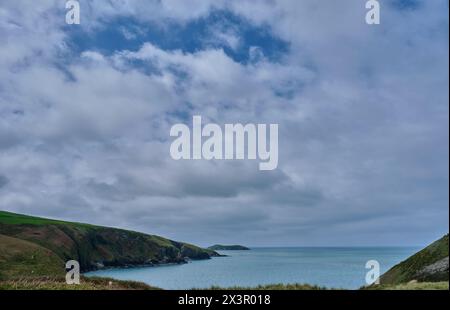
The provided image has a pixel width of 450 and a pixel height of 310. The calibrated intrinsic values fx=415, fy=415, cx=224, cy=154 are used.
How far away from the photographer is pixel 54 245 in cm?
12119

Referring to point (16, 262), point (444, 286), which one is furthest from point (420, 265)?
point (16, 262)

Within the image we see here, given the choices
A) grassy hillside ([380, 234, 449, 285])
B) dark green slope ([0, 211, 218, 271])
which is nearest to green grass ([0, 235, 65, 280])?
dark green slope ([0, 211, 218, 271])

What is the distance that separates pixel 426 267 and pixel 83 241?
141 meters

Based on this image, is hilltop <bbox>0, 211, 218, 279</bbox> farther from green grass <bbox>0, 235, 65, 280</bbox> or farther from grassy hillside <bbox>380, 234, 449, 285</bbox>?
grassy hillside <bbox>380, 234, 449, 285</bbox>

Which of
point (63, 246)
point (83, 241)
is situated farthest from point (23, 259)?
point (83, 241)

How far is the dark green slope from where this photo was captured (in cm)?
12057

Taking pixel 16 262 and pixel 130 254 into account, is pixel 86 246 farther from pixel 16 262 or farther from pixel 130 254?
pixel 16 262

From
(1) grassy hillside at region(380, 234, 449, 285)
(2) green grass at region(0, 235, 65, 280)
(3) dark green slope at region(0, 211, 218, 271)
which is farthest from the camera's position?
(3) dark green slope at region(0, 211, 218, 271)

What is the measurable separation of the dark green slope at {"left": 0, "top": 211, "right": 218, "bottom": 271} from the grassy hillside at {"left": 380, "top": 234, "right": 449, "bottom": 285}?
93.4 meters

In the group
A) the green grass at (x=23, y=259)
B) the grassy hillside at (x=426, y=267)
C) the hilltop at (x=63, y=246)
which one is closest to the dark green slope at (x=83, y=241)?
the hilltop at (x=63, y=246)

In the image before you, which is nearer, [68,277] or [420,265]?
[68,277]
